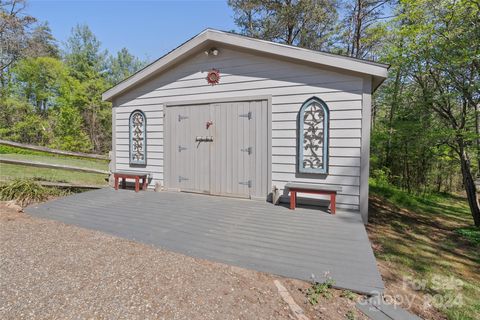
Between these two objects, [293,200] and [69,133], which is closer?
[293,200]

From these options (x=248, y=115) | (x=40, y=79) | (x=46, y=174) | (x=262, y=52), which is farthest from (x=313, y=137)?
(x=40, y=79)

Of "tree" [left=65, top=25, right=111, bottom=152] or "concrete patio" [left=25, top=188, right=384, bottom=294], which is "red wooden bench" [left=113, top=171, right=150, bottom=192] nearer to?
"concrete patio" [left=25, top=188, right=384, bottom=294]

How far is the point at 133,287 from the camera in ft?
7.26

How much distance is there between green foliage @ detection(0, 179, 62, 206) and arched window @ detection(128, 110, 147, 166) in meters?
1.87

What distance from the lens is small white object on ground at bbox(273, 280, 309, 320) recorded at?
1.86 m

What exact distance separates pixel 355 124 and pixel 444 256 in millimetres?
2691

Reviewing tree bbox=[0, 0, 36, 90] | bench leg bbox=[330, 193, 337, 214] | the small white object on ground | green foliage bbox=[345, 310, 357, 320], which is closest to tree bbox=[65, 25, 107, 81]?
tree bbox=[0, 0, 36, 90]

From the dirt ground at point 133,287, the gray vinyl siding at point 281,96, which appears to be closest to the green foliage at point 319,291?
the dirt ground at point 133,287

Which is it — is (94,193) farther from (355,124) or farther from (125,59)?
(125,59)

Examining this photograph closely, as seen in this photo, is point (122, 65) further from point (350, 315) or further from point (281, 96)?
point (350, 315)

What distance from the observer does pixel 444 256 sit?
4.24m

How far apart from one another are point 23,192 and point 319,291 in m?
5.76

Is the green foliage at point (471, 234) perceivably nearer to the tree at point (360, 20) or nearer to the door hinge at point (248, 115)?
the door hinge at point (248, 115)

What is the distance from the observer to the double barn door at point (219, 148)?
4871 mm
